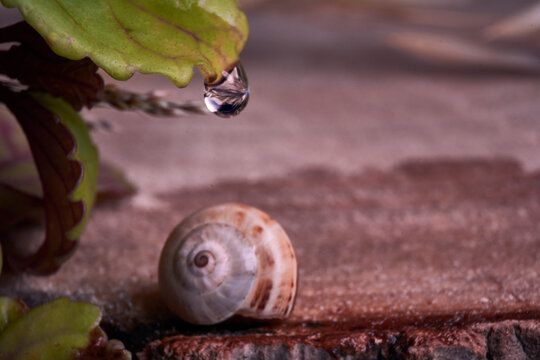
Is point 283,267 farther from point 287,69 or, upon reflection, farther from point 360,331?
point 287,69

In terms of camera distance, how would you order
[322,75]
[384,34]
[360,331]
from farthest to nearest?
[384,34]
[322,75]
[360,331]

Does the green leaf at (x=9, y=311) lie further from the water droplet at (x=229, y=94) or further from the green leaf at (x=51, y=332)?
the water droplet at (x=229, y=94)

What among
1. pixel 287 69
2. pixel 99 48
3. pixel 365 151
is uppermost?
pixel 99 48

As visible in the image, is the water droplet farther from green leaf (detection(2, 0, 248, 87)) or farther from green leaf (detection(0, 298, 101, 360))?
green leaf (detection(0, 298, 101, 360))

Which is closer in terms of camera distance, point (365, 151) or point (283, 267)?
point (283, 267)

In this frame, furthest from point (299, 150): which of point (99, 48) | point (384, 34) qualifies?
point (384, 34)

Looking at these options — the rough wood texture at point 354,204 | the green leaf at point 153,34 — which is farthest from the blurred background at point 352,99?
the green leaf at point 153,34

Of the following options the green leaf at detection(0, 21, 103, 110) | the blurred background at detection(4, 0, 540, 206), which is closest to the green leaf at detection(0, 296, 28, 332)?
the green leaf at detection(0, 21, 103, 110)
